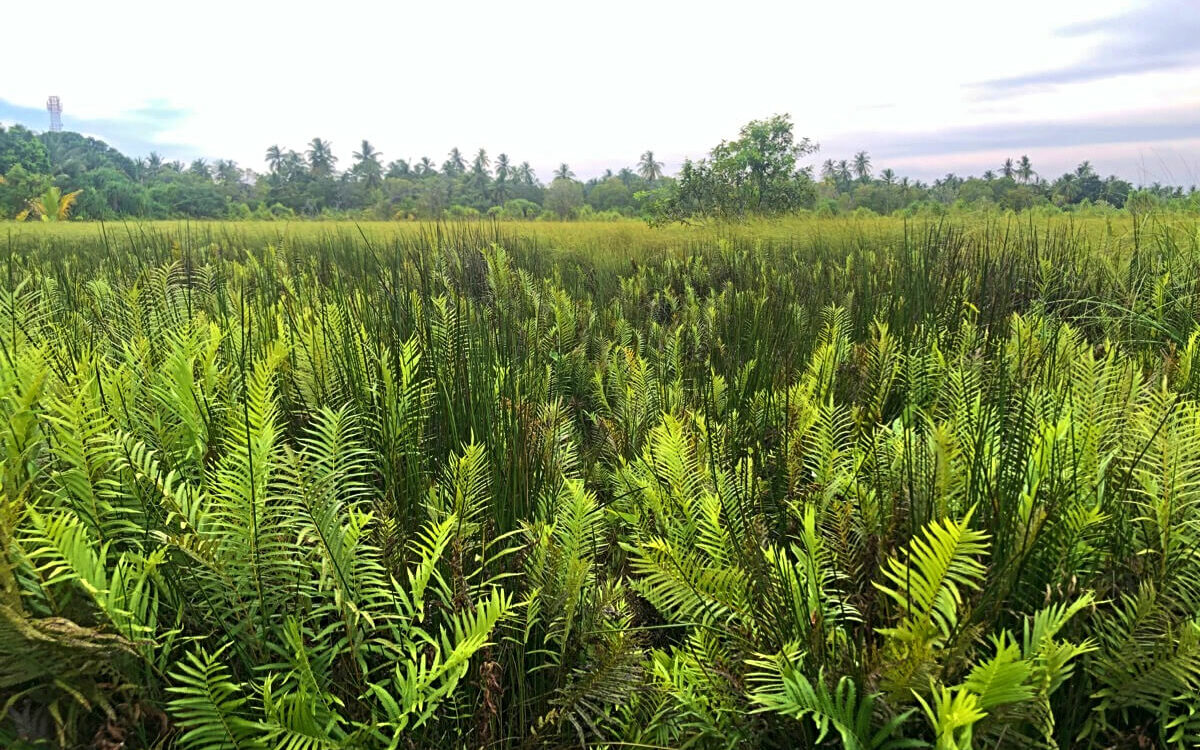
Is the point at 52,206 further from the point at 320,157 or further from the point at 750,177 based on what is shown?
the point at 320,157

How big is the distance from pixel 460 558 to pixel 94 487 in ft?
2.06

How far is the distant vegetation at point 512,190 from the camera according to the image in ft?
40.7

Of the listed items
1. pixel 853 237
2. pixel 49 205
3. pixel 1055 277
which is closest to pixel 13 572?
pixel 1055 277

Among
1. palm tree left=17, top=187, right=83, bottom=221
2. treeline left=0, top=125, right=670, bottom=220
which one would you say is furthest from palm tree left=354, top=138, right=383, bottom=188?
palm tree left=17, top=187, right=83, bottom=221

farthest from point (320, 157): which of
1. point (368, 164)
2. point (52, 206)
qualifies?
point (52, 206)

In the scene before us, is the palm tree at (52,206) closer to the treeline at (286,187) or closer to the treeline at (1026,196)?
the treeline at (286,187)

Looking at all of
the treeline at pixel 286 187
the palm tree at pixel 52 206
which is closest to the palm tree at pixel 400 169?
the treeline at pixel 286 187

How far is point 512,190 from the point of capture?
214 feet

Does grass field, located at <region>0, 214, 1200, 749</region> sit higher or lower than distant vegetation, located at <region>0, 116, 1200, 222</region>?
lower

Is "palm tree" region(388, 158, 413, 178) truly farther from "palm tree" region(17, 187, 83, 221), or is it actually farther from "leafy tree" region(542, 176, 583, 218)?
"palm tree" region(17, 187, 83, 221)

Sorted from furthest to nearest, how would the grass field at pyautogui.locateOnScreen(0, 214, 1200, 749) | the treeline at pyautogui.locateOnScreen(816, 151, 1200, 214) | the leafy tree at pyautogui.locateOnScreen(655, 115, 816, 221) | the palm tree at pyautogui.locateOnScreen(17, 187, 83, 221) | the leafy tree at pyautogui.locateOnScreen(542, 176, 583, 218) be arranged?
the leafy tree at pyautogui.locateOnScreen(542, 176, 583, 218) → the leafy tree at pyautogui.locateOnScreen(655, 115, 816, 221) → the palm tree at pyautogui.locateOnScreen(17, 187, 83, 221) → the treeline at pyautogui.locateOnScreen(816, 151, 1200, 214) → the grass field at pyautogui.locateOnScreen(0, 214, 1200, 749)

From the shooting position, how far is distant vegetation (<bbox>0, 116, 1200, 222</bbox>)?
12.4m

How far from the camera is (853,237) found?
23.6ft

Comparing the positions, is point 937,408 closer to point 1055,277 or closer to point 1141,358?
point 1141,358
